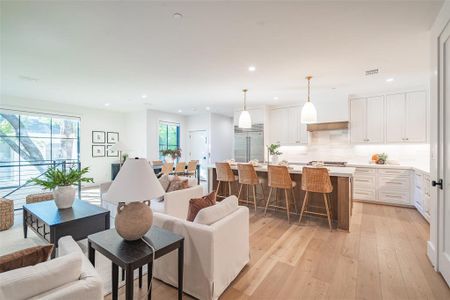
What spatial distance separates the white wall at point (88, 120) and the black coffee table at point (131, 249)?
20.0 feet

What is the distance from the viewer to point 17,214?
4.06 m

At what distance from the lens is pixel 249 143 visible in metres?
6.73

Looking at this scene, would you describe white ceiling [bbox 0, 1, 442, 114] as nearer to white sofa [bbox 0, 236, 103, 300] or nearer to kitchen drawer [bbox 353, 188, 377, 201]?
white sofa [bbox 0, 236, 103, 300]

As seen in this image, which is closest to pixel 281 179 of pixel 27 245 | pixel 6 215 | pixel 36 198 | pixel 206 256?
pixel 206 256

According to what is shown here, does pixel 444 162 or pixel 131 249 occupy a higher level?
pixel 444 162

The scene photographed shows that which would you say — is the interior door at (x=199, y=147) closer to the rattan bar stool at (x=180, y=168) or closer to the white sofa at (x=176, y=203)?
the rattan bar stool at (x=180, y=168)

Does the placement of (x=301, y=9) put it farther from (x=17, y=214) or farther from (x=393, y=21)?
(x=17, y=214)

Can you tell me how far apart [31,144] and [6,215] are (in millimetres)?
3507

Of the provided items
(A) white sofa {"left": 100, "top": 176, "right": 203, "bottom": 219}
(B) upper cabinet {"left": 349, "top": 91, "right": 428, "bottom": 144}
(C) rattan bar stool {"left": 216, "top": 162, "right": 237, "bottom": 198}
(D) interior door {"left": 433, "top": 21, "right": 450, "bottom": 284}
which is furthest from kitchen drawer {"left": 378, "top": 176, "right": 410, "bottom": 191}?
(A) white sofa {"left": 100, "top": 176, "right": 203, "bottom": 219}

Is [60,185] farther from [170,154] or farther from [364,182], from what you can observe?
[364,182]

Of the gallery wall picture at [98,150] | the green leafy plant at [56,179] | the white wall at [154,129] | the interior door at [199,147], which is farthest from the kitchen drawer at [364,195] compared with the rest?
the gallery wall picture at [98,150]

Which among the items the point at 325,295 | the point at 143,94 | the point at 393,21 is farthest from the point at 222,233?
the point at 143,94

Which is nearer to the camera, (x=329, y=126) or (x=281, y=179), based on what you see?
(x=281, y=179)

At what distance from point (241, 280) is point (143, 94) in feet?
15.4
